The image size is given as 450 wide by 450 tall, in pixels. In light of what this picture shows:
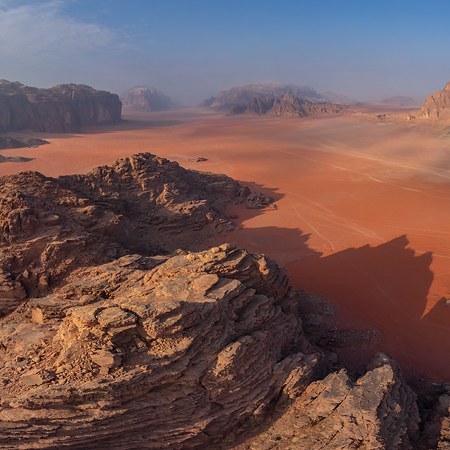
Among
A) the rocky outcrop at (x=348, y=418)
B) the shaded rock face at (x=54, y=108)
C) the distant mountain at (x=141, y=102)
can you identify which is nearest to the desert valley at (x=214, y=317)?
the rocky outcrop at (x=348, y=418)

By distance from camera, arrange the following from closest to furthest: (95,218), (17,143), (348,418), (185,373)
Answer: (348,418), (185,373), (95,218), (17,143)

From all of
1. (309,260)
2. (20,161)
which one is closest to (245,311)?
(309,260)

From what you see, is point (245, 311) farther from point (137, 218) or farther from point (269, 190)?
point (269, 190)

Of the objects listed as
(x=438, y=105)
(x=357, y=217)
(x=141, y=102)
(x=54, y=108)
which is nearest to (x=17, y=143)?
(x=54, y=108)

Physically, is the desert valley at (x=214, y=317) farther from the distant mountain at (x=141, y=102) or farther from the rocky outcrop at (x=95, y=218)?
the distant mountain at (x=141, y=102)

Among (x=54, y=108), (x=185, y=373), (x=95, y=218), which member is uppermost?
(x=54, y=108)

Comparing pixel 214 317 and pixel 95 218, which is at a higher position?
pixel 95 218

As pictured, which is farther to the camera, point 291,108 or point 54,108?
point 291,108

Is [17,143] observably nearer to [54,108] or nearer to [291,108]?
[54,108]
